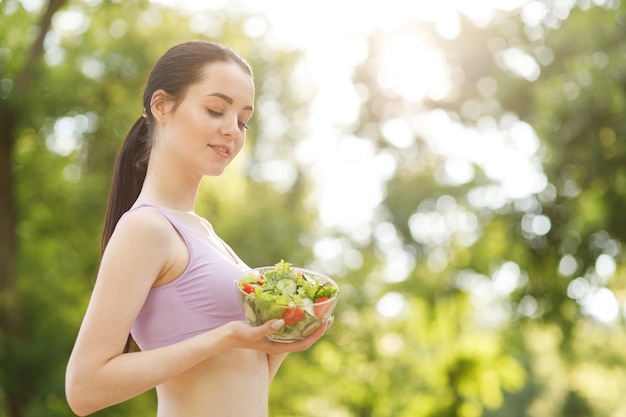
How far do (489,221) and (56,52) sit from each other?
999 centimetres

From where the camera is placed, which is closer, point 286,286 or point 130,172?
point 286,286

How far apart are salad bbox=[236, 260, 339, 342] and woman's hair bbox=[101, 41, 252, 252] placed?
62cm

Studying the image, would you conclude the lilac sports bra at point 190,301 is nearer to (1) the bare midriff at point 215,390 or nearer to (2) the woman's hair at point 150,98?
(1) the bare midriff at point 215,390

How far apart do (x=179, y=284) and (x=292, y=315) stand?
1.17ft

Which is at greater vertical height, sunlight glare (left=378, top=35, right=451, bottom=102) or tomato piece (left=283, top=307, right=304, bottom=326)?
sunlight glare (left=378, top=35, right=451, bottom=102)

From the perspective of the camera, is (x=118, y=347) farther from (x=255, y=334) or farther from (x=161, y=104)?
(x=161, y=104)

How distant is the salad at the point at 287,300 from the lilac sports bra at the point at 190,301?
0.42ft

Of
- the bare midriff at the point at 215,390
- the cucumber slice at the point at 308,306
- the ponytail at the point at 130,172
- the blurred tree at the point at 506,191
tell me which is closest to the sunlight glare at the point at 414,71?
the blurred tree at the point at 506,191

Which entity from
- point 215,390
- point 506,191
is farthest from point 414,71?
point 215,390

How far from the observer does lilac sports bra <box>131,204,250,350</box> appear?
2.01 metres

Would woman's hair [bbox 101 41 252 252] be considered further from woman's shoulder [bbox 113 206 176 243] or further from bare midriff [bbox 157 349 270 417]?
bare midriff [bbox 157 349 270 417]

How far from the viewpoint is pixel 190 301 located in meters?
2.02

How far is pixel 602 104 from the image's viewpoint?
40.5 ft

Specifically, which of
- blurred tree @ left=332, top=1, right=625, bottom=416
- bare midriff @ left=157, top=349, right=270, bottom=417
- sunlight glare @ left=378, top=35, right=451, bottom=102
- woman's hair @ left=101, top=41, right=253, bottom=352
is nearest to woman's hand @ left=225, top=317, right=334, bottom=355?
bare midriff @ left=157, top=349, right=270, bottom=417
